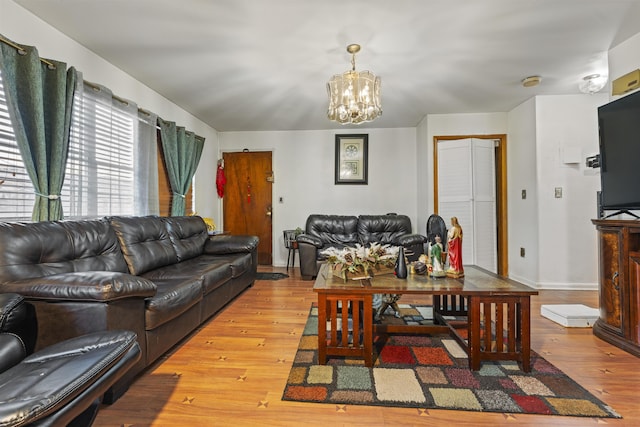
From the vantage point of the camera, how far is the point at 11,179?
6.81 feet

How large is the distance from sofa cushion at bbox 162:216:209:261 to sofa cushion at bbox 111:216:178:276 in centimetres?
8

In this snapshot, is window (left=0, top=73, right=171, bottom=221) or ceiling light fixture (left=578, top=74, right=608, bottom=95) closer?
window (left=0, top=73, right=171, bottom=221)

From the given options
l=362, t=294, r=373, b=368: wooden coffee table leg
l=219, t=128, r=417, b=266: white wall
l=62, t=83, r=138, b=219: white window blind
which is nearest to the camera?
l=362, t=294, r=373, b=368: wooden coffee table leg

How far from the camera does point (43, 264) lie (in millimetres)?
1823

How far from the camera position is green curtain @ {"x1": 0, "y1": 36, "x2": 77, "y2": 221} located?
2.01 m

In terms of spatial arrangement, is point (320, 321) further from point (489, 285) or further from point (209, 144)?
point (209, 144)

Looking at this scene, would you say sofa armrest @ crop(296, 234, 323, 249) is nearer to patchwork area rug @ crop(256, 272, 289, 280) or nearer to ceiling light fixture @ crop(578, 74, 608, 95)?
patchwork area rug @ crop(256, 272, 289, 280)

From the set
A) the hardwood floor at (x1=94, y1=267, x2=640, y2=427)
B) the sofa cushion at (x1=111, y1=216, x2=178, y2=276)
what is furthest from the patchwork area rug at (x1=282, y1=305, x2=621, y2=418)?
the sofa cushion at (x1=111, y1=216, x2=178, y2=276)

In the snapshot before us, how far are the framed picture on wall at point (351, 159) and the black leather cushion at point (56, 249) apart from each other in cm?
357

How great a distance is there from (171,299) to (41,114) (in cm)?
163

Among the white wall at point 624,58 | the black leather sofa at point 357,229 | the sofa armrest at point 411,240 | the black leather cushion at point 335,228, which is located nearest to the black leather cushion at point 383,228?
the black leather sofa at point 357,229

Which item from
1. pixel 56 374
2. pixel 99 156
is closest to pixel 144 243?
pixel 99 156

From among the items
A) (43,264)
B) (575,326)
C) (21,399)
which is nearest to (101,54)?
(43,264)

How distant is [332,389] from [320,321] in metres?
0.37
